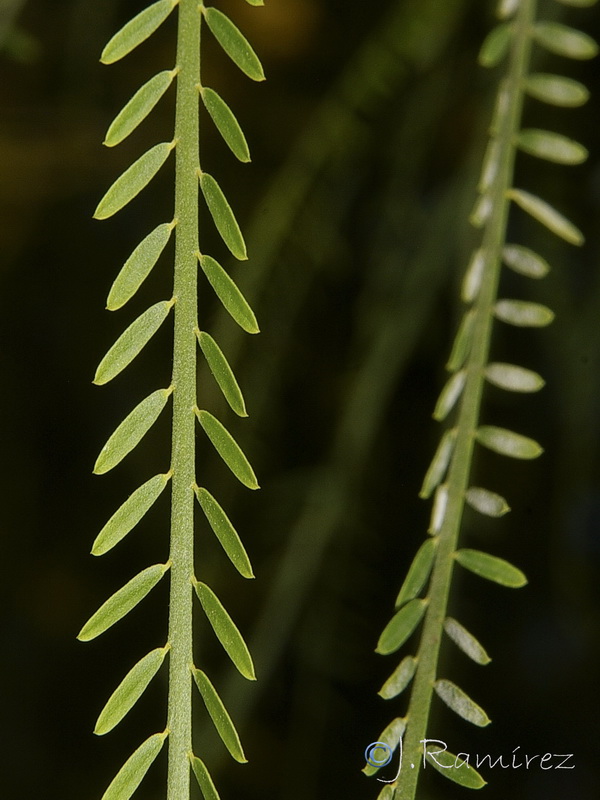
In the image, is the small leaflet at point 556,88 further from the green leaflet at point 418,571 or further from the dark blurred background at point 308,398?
the dark blurred background at point 308,398

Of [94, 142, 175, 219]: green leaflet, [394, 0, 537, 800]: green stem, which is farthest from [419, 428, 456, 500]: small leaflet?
[94, 142, 175, 219]: green leaflet

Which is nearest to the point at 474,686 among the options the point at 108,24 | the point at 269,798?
the point at 269,798

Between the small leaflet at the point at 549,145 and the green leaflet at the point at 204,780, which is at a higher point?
the small leaflet at the point at 549,145

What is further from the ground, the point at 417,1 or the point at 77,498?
the point at 417,1

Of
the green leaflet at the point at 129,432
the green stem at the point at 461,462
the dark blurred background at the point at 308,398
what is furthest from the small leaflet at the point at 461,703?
the dark blurred background at the point at 308,398

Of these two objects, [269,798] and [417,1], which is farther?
[269,798]

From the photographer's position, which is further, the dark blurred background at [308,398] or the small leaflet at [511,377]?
the dark blurred background at [308,398]

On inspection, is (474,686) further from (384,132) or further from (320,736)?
(384,132)
